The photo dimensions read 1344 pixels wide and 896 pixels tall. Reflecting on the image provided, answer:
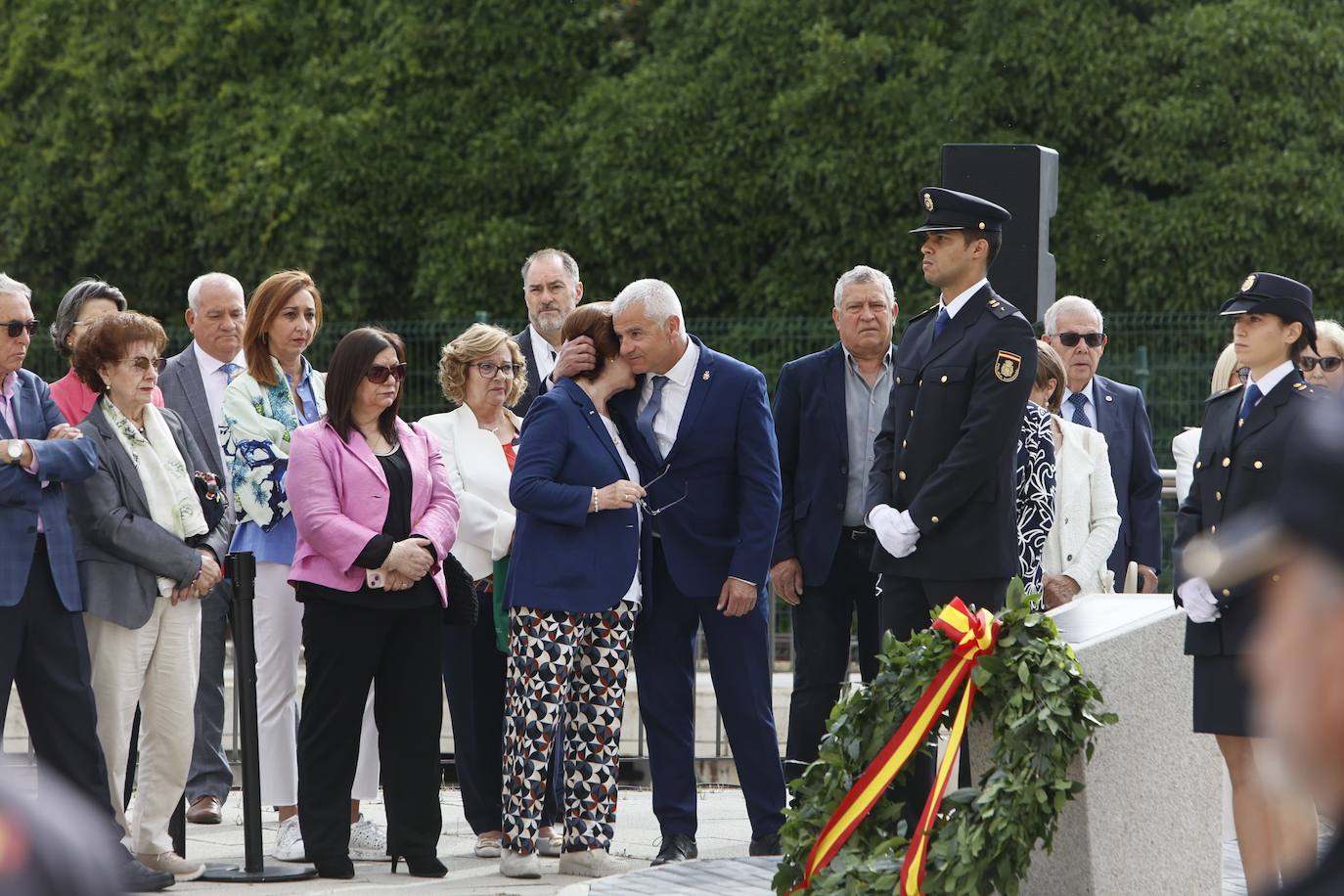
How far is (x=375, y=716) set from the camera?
714 cm

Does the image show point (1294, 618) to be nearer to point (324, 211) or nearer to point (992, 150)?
point (992, 150)

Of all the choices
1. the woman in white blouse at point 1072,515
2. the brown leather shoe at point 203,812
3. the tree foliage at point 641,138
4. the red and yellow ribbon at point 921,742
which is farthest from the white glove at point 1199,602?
the tree foliage at point 641,138

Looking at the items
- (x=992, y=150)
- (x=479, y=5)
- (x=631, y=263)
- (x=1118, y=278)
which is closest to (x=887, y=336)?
(x=992, y=150)

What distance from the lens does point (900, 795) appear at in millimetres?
A: 5770

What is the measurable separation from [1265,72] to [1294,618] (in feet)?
55.9

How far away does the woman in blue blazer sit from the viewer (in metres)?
6.93

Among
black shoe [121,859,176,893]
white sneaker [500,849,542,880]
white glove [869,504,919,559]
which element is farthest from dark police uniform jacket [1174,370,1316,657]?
black shoe [121,859,176,893]

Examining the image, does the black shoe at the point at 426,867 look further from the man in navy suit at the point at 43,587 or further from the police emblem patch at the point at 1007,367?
the police emblem patch at the point at 1007,367

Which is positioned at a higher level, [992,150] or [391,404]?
[992,150]

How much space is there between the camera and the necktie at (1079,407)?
866cm

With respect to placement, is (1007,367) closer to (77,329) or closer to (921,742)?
(921,742)

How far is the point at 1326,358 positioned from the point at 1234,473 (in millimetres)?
2313

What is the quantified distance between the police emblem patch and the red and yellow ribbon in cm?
114

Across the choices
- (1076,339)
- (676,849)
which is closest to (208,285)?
(676,849)
